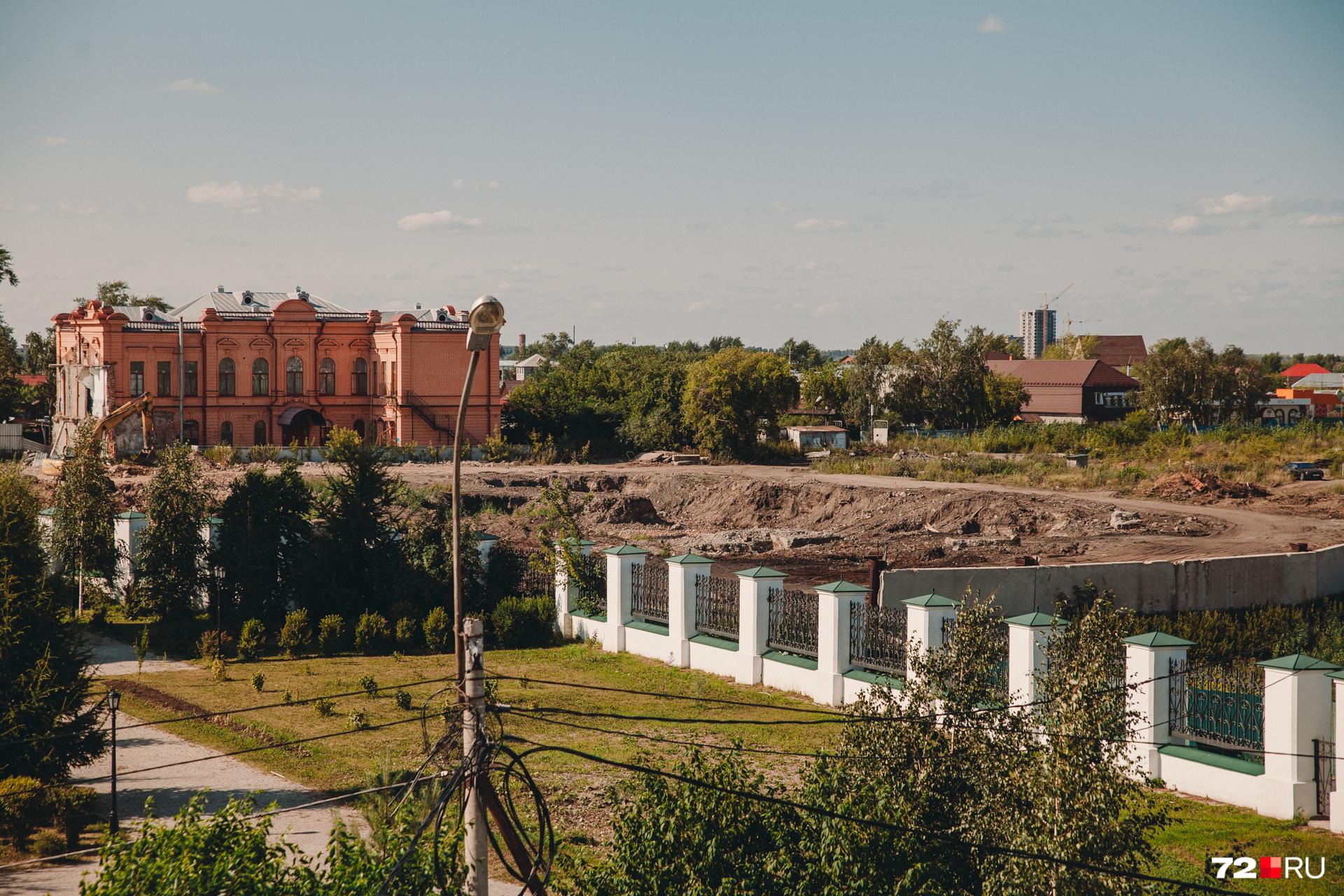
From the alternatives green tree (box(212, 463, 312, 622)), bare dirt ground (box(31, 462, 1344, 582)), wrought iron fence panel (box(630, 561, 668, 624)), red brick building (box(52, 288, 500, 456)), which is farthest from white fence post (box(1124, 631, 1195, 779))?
red brick building (box(52, 288, 500, 456))

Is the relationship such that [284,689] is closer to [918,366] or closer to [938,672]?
[938,672]

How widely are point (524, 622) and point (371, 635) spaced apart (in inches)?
113

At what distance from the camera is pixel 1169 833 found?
1124 centimetres

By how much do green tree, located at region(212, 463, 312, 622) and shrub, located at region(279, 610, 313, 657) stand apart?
4.79 ft

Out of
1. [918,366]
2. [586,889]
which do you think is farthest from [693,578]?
[918,366]

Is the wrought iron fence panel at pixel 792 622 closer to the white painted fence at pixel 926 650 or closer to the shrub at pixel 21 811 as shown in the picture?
the white painted fence at pixel 926 650

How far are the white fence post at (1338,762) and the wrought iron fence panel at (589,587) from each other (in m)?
12.9

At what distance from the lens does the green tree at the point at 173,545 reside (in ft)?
75.6

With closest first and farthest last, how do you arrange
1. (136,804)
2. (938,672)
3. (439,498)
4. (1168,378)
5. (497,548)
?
(938,672), (136,804), (497,548), (439,498), (1168,378)

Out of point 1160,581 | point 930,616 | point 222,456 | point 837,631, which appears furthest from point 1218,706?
point 222,456

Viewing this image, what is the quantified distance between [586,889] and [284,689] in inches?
488

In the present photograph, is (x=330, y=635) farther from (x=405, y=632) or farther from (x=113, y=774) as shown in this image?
(x=113, y=774)
